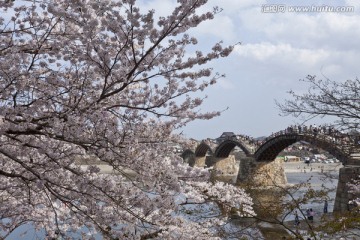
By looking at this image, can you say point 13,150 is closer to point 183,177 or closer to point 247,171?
point 183,177

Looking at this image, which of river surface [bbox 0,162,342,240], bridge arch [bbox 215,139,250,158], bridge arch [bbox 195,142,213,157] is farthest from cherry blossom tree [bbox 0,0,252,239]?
bridge arch [bbox 195,142,213,157]

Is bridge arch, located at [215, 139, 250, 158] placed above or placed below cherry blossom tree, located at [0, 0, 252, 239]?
above

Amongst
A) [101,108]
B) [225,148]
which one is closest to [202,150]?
[225,148]

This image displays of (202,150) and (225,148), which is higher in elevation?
(202,150)

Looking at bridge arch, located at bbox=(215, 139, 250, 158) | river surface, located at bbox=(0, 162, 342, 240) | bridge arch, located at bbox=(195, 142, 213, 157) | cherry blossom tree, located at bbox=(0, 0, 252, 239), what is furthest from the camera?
bridge arch, located at bbox=(195, 142, 213, 157)

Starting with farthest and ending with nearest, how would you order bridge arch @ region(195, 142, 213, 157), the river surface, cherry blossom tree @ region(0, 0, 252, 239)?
bridge arch @ region(195, 142, 213, 157)
the river surface
cherry blossom tree @ region(0, 0, 252, 239)

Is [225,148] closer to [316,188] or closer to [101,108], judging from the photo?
[316,188]

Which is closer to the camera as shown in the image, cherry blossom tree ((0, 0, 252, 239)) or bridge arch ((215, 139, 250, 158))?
cherry blossom tree ((0, 0, 252, 239))

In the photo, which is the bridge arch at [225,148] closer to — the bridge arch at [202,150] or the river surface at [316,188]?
the bridge arch at [202,150]

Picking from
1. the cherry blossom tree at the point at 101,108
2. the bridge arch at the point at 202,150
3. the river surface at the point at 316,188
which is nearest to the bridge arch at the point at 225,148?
the bridge arch at the point at 202,150

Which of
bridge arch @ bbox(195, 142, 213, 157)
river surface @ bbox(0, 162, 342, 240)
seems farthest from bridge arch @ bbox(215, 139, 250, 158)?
river surface @ bbox(0, 162, 342, 240)

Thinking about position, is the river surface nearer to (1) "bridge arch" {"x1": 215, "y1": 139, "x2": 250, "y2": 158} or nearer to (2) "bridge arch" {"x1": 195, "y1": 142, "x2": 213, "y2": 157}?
(1) "bridge arch" {"x1": 215, "y1": 139, "x2": 250, "y2": 158}

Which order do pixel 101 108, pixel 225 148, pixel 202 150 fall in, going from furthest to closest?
pixel 202 150 → pixel 225 148 → pixel 101 108

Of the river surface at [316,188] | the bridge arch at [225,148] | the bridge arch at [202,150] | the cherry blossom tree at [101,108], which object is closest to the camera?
the cherry blossom tree at [101,108]
